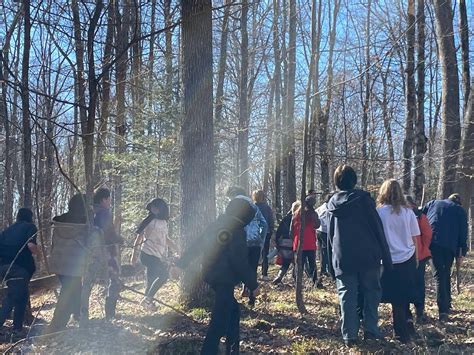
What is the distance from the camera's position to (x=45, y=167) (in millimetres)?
24125

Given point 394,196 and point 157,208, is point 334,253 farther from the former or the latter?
point 157,208

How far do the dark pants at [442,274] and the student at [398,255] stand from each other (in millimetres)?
1719

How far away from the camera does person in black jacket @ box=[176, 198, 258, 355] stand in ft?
17.6

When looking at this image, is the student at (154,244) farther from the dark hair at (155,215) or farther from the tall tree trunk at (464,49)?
the tall tree trunk at (464,49)

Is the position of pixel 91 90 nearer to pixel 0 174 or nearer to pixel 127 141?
pixel 127 141

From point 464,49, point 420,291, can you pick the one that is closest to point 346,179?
point 420,291

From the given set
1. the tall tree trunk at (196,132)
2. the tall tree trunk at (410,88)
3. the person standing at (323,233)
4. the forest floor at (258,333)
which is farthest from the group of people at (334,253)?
the tall tree trunk at (410,88)

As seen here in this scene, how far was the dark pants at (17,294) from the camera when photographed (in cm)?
755

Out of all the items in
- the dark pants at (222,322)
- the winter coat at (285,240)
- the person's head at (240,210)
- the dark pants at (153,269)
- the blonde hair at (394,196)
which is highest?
the blonde hair at (394,196)

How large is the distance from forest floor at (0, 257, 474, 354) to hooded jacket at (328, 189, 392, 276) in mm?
884

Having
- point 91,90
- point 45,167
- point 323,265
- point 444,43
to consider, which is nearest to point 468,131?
point 444,43

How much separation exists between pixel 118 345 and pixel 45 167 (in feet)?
64.0

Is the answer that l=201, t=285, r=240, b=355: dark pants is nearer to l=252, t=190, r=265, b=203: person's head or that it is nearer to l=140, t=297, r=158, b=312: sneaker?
l=140, t=297, r=158, b=312: sneaker

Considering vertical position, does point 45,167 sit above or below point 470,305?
above
